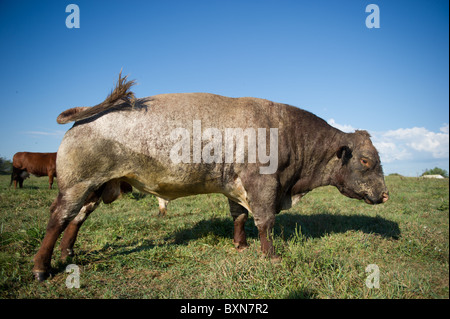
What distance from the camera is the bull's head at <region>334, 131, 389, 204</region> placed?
5473 millimetres

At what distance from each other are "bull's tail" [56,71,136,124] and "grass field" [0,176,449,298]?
2201 mm

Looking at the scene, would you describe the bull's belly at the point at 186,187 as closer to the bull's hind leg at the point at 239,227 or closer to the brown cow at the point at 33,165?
the bull's hind leg at the point at 239,227

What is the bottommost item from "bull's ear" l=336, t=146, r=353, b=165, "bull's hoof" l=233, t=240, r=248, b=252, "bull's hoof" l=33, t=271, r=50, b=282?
"bull's hoof" l=233, t=240, r=248, b=252

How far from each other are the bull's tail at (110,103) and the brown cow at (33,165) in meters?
12.5

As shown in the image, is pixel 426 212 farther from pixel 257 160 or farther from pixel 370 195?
pixel 257 160

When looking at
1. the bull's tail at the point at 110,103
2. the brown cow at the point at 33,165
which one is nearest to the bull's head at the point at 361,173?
the bull's tail at the point at 110,103

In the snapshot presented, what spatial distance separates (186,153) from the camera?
435 cm

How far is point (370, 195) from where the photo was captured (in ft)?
18.0

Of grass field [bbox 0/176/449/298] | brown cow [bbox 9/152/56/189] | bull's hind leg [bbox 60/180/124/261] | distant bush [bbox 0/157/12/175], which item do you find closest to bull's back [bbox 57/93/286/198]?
bull's hind leg [bbox 60/180/124/261]

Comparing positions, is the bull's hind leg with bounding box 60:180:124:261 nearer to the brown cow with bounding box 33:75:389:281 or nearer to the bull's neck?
the brown cow with bounding box 33:75:389:281

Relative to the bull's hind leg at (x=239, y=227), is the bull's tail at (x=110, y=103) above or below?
above

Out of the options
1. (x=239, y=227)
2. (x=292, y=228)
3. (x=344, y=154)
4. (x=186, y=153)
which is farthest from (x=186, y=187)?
(x=292, y=228)

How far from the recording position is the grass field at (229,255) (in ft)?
11.4
